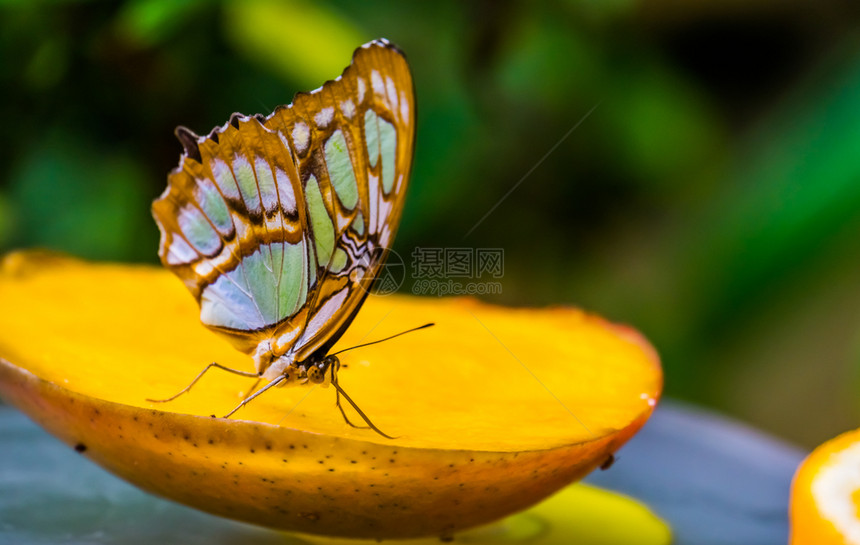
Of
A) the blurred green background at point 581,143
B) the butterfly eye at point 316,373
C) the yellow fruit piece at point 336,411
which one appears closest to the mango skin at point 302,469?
the yellow fruit piece at point 336,411

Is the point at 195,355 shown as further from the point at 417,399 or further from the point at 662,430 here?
the point at 662,430

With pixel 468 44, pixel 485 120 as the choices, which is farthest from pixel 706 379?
pixel 468 44

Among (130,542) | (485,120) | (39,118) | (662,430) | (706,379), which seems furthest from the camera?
(706,379)

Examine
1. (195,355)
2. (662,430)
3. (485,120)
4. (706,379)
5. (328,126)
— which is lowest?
(706,379)

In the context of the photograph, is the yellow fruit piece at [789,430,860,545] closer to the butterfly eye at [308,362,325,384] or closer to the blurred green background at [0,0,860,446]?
the butterfly eye at [308,362,325,384]

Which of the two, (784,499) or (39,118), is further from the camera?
(39,118)

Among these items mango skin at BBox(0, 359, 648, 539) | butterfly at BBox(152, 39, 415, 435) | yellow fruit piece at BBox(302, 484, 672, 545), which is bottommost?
yellow fruit piece at BBox(302, 484, 672, 545)

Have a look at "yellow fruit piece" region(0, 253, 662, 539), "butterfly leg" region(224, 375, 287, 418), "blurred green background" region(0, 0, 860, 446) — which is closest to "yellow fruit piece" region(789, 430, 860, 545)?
"yellow fruit piece" region(0, 253, 662, 539)

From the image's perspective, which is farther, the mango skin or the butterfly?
the butterfly
